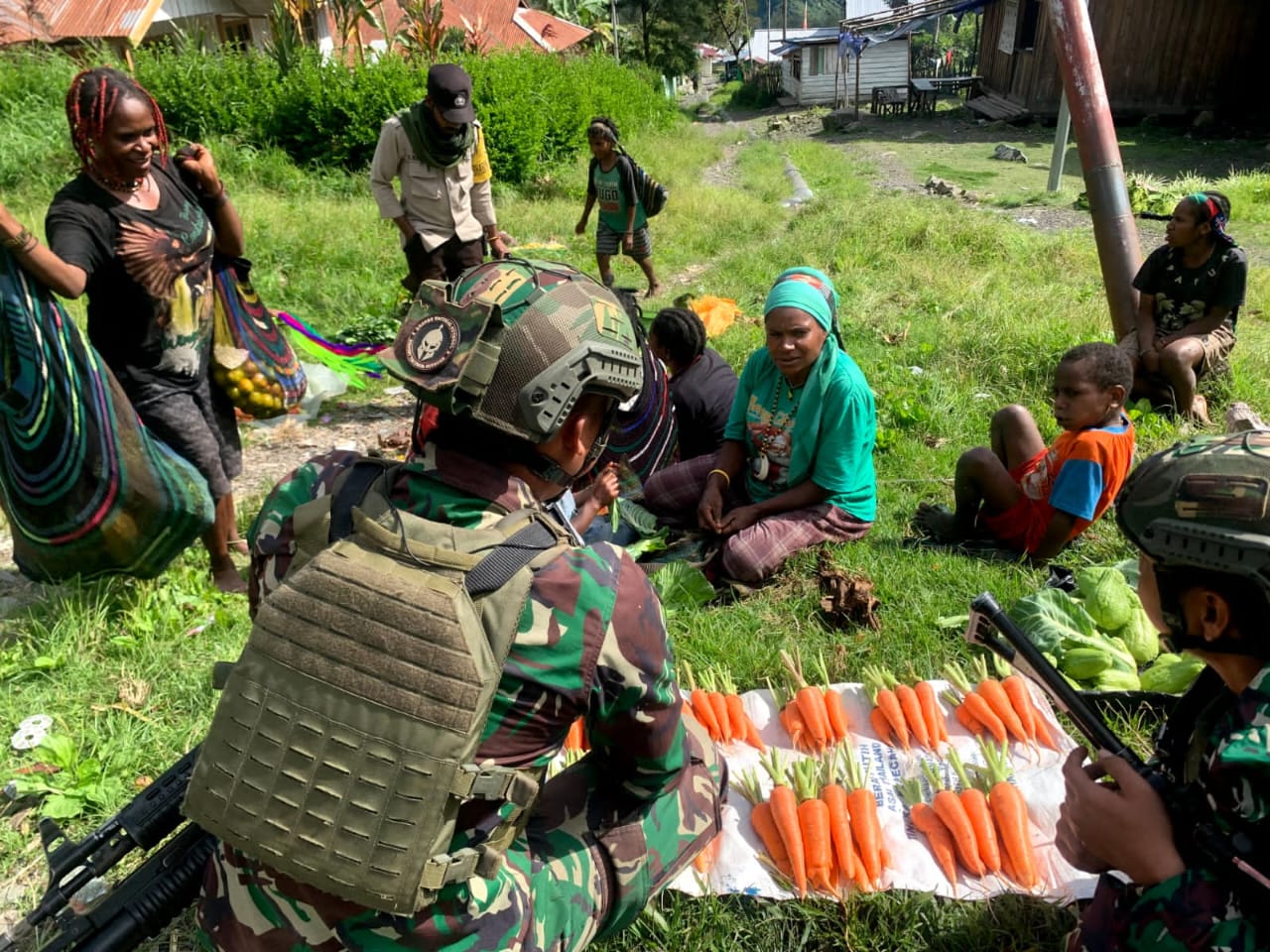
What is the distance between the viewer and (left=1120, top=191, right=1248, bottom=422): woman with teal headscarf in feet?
16.4

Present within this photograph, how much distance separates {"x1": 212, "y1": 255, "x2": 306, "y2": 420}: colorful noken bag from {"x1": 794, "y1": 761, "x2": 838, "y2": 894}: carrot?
286 centimetres

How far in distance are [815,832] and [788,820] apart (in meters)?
0.08

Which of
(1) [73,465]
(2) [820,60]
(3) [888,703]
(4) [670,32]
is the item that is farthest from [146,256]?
(4) [670,32]

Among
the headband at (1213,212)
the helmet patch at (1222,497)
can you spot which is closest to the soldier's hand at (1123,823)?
the helmet patch at (1222,497)

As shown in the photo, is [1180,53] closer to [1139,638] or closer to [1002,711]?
[1139,638]

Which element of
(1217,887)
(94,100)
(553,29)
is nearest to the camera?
(1217,887)

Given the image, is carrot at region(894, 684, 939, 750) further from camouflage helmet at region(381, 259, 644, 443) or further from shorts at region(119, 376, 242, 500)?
shorts at region(119, 376, 242, 500)

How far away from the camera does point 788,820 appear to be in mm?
2301

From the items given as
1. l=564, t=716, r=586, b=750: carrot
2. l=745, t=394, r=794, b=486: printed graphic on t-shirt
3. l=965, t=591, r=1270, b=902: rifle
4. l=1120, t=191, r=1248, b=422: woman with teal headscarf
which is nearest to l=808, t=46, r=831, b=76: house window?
l=1120, t=191, r=1248, b=422: woman with teal headscarf

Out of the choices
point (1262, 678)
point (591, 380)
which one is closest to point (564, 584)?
point (591, 380)

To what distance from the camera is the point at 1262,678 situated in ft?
4.46

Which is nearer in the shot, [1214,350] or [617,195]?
[1214,350]

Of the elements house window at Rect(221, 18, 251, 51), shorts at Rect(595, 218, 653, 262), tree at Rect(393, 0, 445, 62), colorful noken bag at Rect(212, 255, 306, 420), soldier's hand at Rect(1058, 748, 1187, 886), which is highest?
house window at Rect(221, 18, 251, 51)

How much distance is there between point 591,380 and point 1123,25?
22.2m
